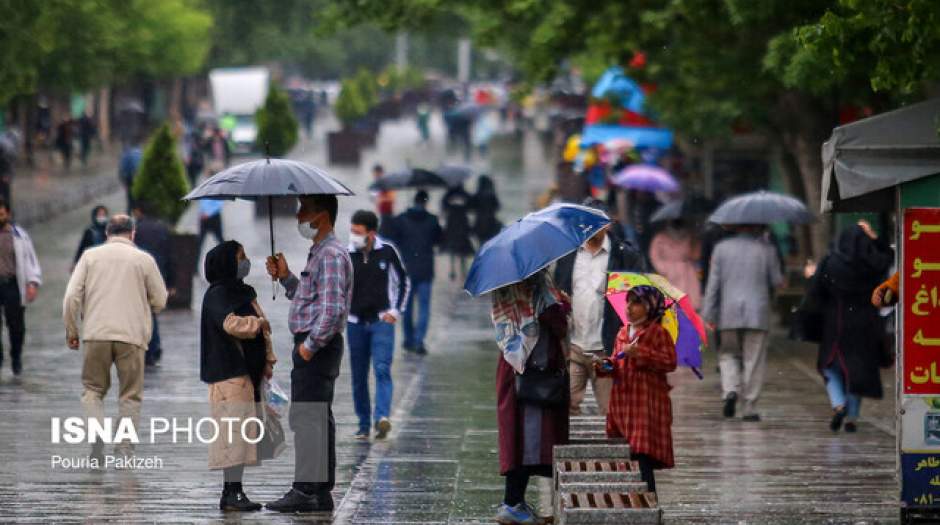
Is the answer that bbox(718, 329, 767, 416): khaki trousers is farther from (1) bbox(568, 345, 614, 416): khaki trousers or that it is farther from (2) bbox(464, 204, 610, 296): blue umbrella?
(2) bbox(464, 204, 610, 296): blue umbrella

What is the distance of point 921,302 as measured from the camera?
33.6ft

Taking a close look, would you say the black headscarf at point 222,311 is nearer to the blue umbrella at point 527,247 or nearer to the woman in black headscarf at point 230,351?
the woman in black headscarf at point 230,351

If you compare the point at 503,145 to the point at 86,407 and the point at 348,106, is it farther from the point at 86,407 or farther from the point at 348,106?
the point at 86,407

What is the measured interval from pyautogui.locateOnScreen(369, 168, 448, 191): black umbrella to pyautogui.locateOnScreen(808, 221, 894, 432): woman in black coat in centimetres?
1035

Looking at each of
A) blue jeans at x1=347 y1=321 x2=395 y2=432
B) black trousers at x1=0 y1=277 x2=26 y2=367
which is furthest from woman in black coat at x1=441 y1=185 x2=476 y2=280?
blue jeans at x1=347 y1=321 x2=395 y2=432

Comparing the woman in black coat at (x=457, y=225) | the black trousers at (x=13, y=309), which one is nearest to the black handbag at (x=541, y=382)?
the black trousers at (x=13, y=309)

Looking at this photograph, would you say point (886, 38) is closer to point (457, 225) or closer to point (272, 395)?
point (272, 395)

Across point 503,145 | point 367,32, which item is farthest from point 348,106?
point 367,32

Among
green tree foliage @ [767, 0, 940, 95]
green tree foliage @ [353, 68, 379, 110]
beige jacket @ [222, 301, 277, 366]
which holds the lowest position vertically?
beige jacket @ [222, 301, 277, 366]

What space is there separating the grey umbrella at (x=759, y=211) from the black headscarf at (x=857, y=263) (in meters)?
0.76

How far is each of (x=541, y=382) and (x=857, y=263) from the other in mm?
5175

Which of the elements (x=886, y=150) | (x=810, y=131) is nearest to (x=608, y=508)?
(x=886, y=150)

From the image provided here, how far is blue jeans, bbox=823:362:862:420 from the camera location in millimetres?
14828

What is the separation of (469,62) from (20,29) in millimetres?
111325
